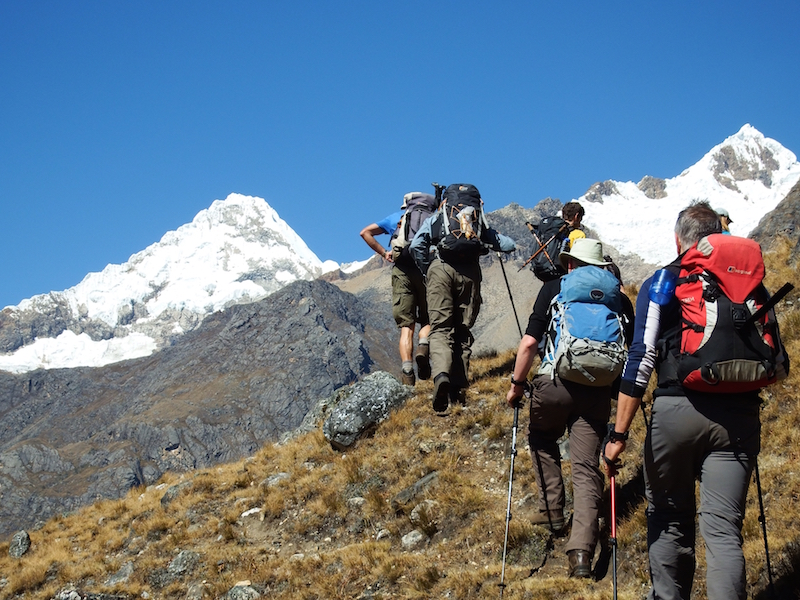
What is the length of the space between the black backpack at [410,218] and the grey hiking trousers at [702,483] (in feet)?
23.2

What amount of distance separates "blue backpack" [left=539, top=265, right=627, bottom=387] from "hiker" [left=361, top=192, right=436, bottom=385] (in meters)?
4.65

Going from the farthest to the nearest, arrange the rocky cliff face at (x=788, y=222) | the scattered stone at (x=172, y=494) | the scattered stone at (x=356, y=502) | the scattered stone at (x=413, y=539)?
the rocky cliff face at (x=788, y=222), the scattered stone at (x=172, y=494), the scattered stone at (x=356, y=502), the scattered stone at (x=413, y=539)

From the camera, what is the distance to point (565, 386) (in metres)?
6.76

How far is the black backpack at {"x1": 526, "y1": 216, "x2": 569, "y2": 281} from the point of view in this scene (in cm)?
1111

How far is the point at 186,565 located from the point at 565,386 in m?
6.15

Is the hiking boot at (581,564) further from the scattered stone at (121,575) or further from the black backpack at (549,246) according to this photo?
the scattered stone at (121,575)

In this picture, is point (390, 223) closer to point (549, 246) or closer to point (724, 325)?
point (549, 246)

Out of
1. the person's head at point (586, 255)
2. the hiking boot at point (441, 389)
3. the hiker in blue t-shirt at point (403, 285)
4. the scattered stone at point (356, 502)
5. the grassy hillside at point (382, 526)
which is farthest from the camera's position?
the hiker in blue t-shirt at point (403, 285)

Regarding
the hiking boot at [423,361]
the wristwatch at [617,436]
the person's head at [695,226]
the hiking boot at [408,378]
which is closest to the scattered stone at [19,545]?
the hiking boot at [408,378]

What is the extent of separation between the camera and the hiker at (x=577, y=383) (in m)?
6.51

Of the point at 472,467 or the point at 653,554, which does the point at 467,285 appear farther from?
the point at 653,554

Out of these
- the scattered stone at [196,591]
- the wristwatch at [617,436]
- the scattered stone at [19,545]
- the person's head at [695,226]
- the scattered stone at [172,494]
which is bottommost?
the scattered stone at [196,591]

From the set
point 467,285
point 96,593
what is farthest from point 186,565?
point 467,285

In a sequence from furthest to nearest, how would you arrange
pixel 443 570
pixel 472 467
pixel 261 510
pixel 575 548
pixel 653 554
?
pixel 261 510 → pixel 472 467 → pixel 443 570 → pixel 575 548 → pixel 653 554
